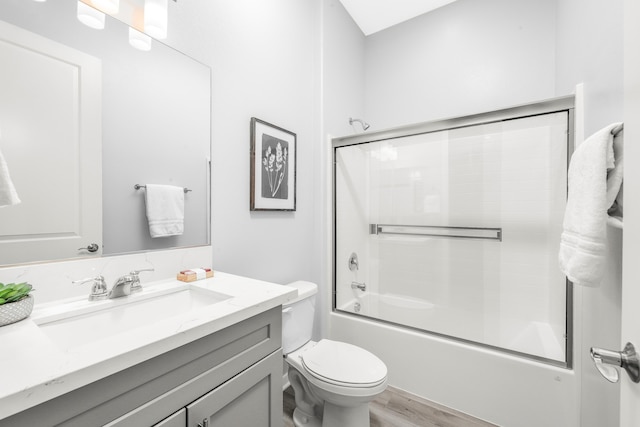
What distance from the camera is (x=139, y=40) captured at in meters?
1.09

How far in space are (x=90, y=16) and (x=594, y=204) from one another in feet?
5.78

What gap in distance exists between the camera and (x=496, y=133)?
1706mm

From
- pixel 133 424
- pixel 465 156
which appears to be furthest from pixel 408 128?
pixel 133 424

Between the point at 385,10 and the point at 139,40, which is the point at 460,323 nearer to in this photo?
the point at 139,40

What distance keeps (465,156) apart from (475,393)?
4.77 ft

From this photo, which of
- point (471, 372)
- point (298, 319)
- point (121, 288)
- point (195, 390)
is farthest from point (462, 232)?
point (121, 288)

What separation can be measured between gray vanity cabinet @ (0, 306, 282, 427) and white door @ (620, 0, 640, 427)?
870 millimetres

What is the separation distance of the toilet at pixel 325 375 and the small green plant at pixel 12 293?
978mm

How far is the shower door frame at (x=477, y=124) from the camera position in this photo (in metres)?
1.38

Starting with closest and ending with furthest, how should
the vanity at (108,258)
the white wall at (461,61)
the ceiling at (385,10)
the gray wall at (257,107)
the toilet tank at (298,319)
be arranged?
the vanity at (108,258), the gray wall at (257,107), the toilet tank at (298,319), the white wall at (461,61), the ceiling at (385,10)

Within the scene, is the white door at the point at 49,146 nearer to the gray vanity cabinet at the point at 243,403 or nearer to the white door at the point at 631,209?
the gray vanity cabinet at the point at 243,403

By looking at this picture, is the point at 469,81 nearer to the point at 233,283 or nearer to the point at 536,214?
the point at 536,214

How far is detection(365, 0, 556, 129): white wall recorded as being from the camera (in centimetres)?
205

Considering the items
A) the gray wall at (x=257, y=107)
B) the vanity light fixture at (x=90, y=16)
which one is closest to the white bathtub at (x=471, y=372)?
the gray wall at (x=257, y=107)
